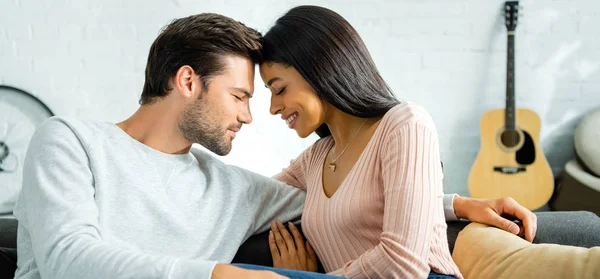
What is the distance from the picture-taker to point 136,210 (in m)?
1.49

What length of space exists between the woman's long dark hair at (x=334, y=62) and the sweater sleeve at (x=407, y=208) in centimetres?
20

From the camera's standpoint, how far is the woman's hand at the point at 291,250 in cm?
158

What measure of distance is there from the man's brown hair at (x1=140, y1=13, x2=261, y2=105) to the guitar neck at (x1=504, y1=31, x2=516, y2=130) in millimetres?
2267

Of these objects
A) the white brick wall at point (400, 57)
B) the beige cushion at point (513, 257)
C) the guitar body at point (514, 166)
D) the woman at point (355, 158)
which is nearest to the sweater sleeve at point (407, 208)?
the woman at point (355, 158)

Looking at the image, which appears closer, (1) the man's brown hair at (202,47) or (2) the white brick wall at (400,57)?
(1) the man's brown hair at (202,47)

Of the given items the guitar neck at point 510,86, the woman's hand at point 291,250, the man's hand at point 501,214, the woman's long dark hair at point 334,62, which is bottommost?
the guitar neck at point 510,86

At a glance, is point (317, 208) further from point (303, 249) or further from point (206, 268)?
point (206, 268)

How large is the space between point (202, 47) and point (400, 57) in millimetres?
2268

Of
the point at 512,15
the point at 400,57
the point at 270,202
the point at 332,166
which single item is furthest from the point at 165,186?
the point at 512,15

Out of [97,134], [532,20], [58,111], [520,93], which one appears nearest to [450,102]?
[520,93]

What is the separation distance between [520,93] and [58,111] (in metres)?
2.53

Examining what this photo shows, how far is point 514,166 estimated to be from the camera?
11.7ft

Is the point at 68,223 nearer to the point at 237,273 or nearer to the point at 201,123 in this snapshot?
the point at 237,273

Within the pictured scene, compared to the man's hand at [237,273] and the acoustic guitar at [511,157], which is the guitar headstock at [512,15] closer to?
the acoustic guitar at [511,157]
